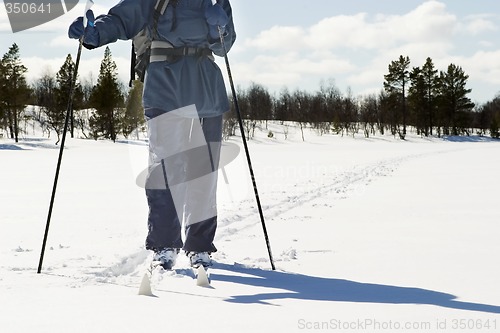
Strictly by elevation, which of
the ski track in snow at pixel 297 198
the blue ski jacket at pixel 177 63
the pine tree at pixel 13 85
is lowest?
the ski track in snow at pixel 297 198

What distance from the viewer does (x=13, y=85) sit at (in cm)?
4822

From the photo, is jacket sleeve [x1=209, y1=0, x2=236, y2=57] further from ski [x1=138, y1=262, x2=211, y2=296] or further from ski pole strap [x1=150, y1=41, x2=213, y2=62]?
ski [x1=138, y1=262, x2=211, y2=296]

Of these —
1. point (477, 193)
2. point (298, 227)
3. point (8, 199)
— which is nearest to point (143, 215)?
point (298, 227)

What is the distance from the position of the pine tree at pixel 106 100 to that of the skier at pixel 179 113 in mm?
51860

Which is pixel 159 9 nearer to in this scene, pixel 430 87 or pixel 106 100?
pixel 106 100

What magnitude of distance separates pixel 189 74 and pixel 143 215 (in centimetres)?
328

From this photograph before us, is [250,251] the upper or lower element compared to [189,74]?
lower

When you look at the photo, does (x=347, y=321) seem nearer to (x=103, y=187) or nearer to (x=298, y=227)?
(x=298, y=227)

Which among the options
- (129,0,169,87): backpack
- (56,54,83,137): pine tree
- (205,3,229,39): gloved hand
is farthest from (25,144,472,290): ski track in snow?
(56,54,83,137): pine tree

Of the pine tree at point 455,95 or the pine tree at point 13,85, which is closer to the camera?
the pine tree at point 13,85

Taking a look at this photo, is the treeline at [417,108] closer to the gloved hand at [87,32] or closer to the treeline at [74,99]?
the treeline at [74,99]

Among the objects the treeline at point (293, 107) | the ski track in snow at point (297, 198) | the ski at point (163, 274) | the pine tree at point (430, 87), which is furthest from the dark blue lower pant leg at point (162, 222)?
the pine tree at point (430, 87)

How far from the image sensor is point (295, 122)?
88.5 m

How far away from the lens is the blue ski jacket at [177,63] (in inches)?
131
